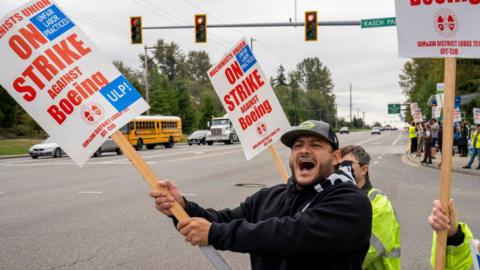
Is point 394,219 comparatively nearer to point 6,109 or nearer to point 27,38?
point 27,38

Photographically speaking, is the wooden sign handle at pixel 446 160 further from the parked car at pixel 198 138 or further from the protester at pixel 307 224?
the parked car at pixel 198 138

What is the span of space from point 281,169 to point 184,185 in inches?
386

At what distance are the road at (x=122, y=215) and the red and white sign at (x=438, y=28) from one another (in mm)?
3660

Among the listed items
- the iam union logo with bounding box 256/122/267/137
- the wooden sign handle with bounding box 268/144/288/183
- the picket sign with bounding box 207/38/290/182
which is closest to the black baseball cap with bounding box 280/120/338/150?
the wooden sign handle with bounding box 268/144/288/183

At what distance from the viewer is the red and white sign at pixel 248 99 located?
4.32 metres

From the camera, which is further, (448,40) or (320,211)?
(448,40)

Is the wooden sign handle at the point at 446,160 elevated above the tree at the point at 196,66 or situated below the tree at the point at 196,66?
below

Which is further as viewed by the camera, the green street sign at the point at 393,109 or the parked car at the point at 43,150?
the green street sign at the point at 393,109

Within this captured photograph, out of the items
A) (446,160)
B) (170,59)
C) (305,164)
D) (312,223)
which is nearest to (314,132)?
(305,164)

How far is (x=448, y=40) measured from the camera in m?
2.73

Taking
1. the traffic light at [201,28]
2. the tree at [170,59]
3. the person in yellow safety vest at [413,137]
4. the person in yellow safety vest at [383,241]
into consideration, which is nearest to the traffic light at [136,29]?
the traffic light at [201,28]

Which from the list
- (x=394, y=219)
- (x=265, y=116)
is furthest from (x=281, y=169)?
(x=394, y=219)

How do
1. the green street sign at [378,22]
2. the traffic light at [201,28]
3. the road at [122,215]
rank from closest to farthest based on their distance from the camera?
the road at [122,215], the green street sign at [378,22], the traffic light at [201,28]

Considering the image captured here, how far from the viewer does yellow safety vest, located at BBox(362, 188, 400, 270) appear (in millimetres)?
2820
